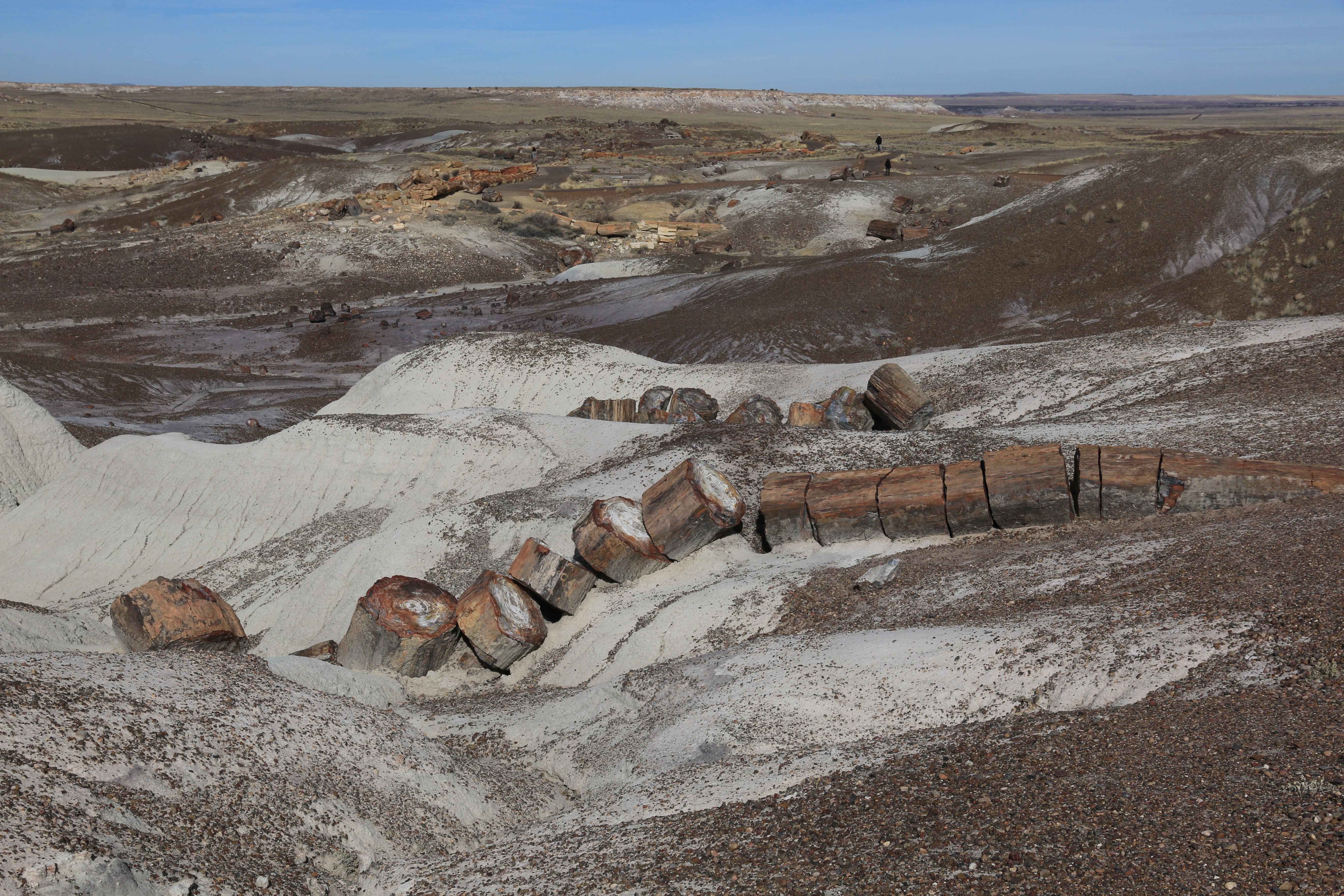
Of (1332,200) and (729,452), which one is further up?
(1332,200)

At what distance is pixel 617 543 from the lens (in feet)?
26.7

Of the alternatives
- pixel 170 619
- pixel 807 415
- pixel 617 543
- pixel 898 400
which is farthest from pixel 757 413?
pixel 170 619

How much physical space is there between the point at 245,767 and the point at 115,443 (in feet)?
33.7

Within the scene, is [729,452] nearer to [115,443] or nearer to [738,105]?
[115,443]

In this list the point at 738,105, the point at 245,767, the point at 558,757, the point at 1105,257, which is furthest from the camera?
the point at 738,105

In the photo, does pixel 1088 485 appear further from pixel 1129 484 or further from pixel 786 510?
pixel 786 510

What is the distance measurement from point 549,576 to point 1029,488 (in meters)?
3.77

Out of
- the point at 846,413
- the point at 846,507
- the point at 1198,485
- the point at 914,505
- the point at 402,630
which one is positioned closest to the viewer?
the point at 1198,485

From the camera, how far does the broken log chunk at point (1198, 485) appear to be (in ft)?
23.2

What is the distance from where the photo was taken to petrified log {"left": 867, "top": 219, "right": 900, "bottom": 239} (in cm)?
2831

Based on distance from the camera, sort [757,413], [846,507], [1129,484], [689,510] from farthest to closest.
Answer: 1. [757,413]
2. [689,510]
3. [846,507]
4. [1129,484]

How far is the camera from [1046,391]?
12.1 m

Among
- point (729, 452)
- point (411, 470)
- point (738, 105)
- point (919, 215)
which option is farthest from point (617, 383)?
point (738, 105)

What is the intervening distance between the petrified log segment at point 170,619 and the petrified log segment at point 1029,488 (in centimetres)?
643
